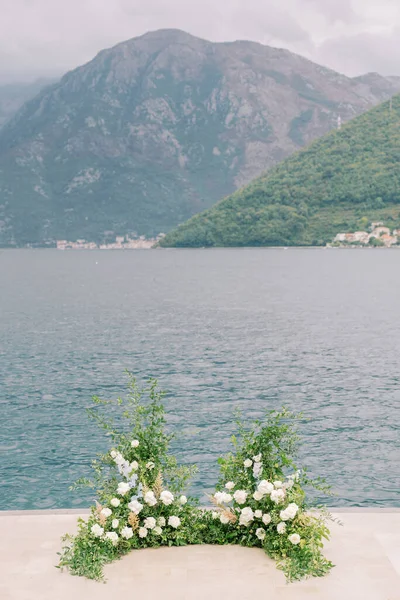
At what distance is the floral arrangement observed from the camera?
10.8 meters

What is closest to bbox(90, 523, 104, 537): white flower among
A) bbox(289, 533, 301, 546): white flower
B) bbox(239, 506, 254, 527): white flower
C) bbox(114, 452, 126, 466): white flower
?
bbox(114, 452, 126, 466): white flower

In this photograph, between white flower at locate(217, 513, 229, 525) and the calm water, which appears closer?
white flower at locate(217, 513, 229, 525)

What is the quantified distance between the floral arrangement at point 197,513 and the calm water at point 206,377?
32.1 ft

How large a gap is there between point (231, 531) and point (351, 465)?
1421 cm

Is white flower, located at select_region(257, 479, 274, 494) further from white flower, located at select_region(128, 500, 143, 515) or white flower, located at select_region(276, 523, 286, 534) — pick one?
white flower, located at select_region(128, 500, 143, 515)

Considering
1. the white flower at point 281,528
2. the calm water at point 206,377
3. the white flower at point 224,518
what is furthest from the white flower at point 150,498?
the calm water at point 206,377

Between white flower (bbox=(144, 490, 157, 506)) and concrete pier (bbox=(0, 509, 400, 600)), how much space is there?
72 centimetres

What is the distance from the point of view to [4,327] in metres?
68.3

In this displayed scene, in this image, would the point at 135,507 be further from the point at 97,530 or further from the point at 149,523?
the point at 97,530

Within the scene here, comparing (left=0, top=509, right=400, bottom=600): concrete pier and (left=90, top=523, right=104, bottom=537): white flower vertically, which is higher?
(left=90, top=523, right=104, bottom=537): white flower

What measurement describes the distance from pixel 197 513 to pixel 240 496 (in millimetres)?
833

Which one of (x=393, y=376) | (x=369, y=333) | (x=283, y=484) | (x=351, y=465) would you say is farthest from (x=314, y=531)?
(x=369, y=333)

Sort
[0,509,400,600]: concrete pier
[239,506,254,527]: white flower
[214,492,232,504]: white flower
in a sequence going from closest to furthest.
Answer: [0,509,400,600]: concrete pier, [239,506,254,527]: white flower, [214,492,232,504]: white flower

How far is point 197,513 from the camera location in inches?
476
